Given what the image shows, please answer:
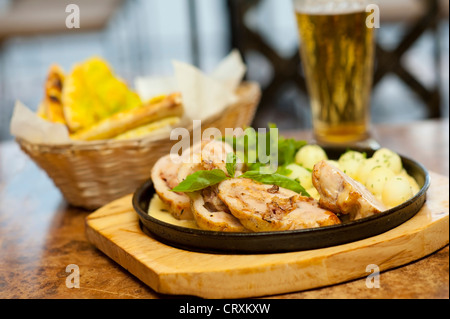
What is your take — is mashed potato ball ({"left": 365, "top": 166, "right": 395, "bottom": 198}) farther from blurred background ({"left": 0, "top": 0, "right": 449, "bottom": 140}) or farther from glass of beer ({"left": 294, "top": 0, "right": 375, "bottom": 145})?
blurred background ({"left": 0, "top": 0, "right": 449, "bottom": 140})

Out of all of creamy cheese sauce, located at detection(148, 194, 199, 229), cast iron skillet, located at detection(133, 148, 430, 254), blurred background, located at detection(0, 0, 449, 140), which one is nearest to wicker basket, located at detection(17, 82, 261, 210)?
creamy cheese sauce, located at detection(148, 194, 199, 229)

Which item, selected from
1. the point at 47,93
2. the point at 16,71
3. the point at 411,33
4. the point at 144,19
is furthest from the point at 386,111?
the point at 16,71

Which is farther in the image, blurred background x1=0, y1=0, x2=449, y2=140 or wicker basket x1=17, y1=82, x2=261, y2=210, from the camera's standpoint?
blurred background x1=0, y1=0, x2=449, y2=140

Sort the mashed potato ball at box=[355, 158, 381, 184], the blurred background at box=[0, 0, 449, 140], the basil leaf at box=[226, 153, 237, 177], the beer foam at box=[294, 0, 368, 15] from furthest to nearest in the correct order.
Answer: the blurred background at box=[0, 0, 449, 140] < the beer foam at box=[294, 0, 368, 15] < the mashed potato ball at box=[355, 158, 381, 184] < the basil leaf at box=[226, 153, 237, 177]

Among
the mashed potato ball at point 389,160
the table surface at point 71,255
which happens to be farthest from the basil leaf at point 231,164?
the mashed potato ball at point 389,160

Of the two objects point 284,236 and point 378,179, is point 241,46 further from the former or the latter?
point 284,236

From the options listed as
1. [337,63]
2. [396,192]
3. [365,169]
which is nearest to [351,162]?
[365,169]

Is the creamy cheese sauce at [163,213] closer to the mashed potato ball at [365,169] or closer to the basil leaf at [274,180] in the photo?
the basil leaf at [274,180]
